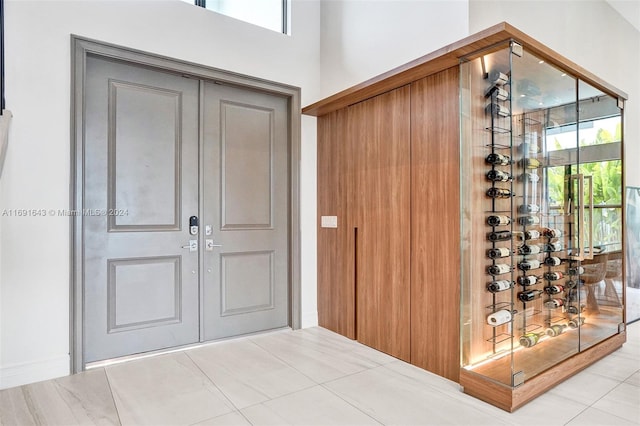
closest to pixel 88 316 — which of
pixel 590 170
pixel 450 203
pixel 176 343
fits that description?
pixel 176 343

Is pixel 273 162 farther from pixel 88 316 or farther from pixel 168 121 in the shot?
pixel 88 316

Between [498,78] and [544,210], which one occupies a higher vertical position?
[498,78]

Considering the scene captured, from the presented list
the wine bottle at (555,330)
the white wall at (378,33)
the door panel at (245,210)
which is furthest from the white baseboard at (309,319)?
the white wall at (378,33)

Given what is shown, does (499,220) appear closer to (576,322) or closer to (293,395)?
(576,322)

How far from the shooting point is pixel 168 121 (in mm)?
3150

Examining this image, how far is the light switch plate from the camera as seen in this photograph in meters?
3.68

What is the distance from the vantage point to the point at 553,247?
111 inches

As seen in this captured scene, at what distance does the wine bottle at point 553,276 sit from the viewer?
2.74 m

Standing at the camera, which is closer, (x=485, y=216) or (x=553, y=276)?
(x=485, y=216)

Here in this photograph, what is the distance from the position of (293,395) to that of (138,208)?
1920mm

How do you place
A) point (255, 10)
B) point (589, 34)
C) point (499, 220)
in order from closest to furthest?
point (499, 220), point (589, 34), point (255, 10)

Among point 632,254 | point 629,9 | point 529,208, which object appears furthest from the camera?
point 632,254

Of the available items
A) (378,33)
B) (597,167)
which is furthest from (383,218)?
(597,167)

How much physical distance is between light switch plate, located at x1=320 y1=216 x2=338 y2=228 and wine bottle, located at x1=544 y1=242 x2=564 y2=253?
1809 mm
